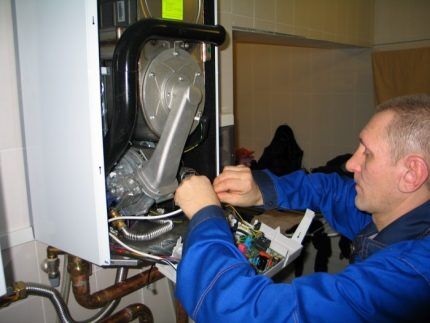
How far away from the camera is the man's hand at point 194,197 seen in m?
0.76

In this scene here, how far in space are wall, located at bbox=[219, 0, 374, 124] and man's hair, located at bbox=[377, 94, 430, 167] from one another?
73cm

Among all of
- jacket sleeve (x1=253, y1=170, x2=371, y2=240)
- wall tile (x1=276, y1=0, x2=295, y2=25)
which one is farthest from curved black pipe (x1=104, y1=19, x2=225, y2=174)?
wall tile (x1=276, y1=0, x2=295, y2=25)

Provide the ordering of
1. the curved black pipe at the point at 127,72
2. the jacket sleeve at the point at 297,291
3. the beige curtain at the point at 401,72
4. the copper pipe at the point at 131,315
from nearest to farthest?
the jacket sleeve at the point at 297,291 → the curved black pipe at the point at 127,72 → the copper pipe at the point at 131,315 → the beige curtain at the point at 401,72

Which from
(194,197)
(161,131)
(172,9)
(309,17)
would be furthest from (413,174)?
(309,17)

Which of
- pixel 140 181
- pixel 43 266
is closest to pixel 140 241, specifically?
pixel 140 181

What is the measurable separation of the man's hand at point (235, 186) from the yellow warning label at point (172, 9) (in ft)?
1.47

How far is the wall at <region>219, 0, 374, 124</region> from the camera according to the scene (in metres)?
1.39

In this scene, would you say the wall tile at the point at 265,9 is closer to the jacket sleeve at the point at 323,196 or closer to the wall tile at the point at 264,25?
the wall tile at the point at 264,25

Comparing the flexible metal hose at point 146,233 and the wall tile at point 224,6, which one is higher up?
the wall tile at point 224,6

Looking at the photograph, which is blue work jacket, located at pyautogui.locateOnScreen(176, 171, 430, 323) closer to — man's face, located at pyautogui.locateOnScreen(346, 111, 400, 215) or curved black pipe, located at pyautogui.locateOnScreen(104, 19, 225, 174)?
man's face, located at pyautogui.locateOnScreen(346, 111, 400, 215)

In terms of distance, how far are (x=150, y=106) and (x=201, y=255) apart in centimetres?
40

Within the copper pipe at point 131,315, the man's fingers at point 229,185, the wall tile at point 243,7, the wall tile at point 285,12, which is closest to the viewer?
the man's fingers at point 229,185

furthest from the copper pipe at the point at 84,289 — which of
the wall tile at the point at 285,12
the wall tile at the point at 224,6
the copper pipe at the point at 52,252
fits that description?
the wall tile at the point at 285,12

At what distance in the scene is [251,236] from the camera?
3.18 ft
